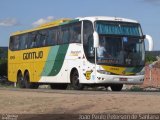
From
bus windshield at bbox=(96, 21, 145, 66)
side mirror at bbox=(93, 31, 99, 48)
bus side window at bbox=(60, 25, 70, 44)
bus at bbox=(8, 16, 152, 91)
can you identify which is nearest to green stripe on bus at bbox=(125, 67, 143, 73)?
bus at bbox=(8, 16, 152, 91)

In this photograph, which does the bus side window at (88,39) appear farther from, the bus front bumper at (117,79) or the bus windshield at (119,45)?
the bus front bumper at (117,79)

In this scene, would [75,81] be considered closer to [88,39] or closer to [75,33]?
[75,33]

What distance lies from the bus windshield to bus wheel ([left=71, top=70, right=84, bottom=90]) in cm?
216

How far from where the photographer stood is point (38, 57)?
1249 inches

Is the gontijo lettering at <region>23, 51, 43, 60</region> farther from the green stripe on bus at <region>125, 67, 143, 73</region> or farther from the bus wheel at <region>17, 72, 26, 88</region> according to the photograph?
the green stripe on bus at <region>125, 67, 143, 73</region>

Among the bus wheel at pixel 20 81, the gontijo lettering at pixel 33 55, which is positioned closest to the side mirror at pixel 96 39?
the gontijo lettering at pixel 33 55

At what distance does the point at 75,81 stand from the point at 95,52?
8.46 feet

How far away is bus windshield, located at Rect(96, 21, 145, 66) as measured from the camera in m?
25.5

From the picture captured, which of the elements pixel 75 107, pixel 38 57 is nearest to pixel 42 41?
pixel 38 57

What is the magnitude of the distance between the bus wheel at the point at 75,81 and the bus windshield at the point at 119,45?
2.16m

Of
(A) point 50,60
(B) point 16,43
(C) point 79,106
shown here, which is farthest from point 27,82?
(C) point 79,106

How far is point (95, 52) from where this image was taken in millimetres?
25469

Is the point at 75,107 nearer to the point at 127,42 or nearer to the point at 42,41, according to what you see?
the point at 127,42

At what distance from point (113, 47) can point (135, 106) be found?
11.5 metres
